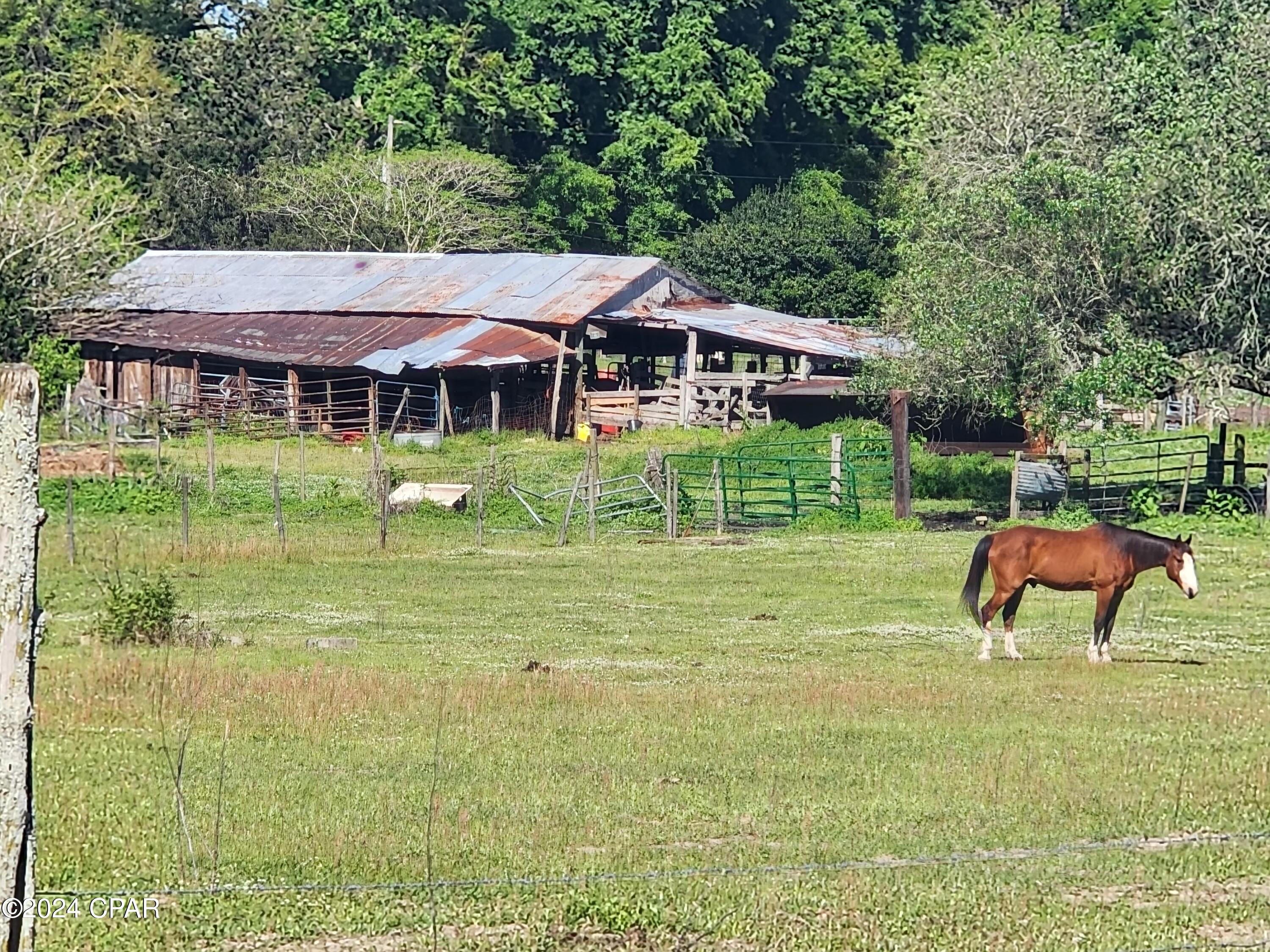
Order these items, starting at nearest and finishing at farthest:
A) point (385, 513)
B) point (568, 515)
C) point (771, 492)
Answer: point (385, 513), point (568, 515), point (771, 492)

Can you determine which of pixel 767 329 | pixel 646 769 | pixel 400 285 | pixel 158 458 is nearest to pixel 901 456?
pixel 158 458

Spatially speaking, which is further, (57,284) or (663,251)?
(663,251)

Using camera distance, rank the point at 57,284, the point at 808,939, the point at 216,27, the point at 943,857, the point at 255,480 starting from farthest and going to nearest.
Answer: the point at 216,27 < the point at 57,284 < the point at 255,480 < the point at 943,857 < the point at 808,939

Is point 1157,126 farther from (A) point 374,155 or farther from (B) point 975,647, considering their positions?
(A) point 374,155

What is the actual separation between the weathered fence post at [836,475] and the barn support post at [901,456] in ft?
3.02

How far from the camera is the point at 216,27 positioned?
77.8m

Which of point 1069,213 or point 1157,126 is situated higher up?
point 1157,126

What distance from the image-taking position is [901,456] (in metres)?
30.0

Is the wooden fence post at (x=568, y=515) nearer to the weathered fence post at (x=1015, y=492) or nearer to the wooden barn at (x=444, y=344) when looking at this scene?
the weathered fence post at (x=1015, y=492)

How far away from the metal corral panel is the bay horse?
1392 cm

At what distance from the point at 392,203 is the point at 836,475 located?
35.5 m

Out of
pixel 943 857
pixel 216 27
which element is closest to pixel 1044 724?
pixel 943 857

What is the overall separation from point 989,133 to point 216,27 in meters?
42.9

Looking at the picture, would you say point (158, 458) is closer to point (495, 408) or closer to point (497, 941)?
point (495, 408)
